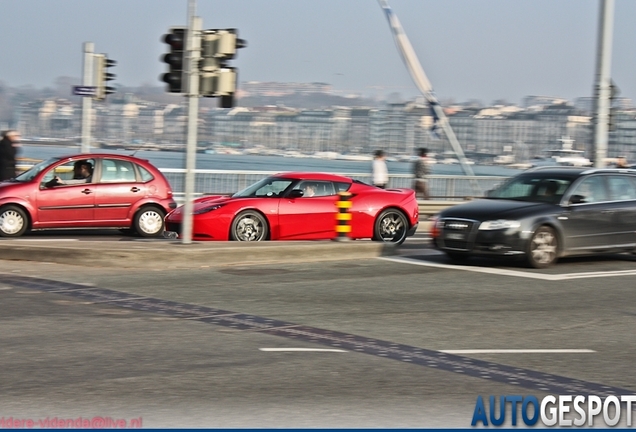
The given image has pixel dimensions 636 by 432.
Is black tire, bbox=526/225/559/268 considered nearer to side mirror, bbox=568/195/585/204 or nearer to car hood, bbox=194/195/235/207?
side mirror, bbox=568/195/585/204

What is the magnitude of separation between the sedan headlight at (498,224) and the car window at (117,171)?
7174 millimetres

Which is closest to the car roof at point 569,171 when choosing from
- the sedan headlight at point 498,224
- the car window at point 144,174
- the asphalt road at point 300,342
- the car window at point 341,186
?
the sedan headlight at point 498,224

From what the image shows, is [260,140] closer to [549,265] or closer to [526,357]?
[549,265]

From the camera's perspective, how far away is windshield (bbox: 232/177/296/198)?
56.5ft

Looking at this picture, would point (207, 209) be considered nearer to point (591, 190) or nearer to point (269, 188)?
point (269, 188)

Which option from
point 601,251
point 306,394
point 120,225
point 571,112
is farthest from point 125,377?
point 571,112

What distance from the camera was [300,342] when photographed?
8.76 meters

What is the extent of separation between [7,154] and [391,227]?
879cm

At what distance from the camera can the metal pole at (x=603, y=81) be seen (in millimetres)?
22094

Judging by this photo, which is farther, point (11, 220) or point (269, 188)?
point (11, 220)

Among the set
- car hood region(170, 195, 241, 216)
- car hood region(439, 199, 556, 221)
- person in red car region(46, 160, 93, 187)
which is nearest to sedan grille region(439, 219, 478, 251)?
car hood region(439, 199, 556, 221)

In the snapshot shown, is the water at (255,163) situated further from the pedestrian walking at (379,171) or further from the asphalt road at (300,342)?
the asphalt road at (300,342)

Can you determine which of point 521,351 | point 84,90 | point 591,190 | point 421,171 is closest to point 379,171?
point 421,171

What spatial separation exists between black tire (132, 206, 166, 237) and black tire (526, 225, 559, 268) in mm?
7430
